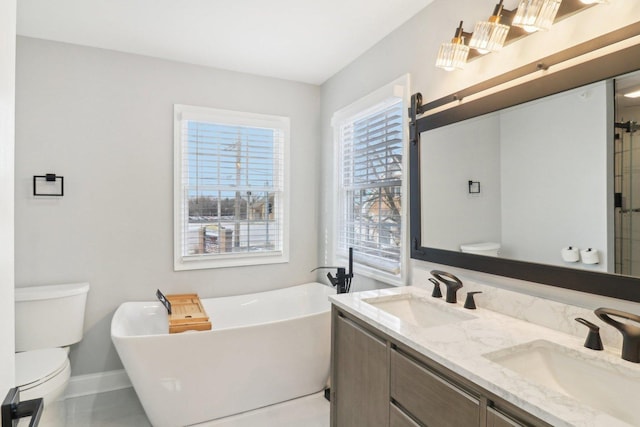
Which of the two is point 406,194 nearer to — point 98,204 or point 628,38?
point 628,38

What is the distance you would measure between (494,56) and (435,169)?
26.1 inches

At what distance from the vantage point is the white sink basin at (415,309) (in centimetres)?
182

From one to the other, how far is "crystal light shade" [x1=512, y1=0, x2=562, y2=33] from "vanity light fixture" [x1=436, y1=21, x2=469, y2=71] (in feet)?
1.20

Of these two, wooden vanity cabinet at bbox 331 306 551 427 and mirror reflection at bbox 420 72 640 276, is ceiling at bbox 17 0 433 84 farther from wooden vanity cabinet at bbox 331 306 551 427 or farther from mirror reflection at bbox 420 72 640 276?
wooden vanity cabinet at bbox 331 306 551 427

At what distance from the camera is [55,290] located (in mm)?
2463

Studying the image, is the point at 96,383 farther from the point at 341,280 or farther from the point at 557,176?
the point at 557,176

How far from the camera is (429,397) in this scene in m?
1.29

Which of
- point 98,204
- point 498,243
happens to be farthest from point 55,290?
point 498,243

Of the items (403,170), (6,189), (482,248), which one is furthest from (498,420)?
(403,170)

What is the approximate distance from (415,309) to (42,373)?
2.18 meters

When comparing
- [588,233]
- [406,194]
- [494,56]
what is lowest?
[588,233]

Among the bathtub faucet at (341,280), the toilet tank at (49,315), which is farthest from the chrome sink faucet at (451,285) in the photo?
the toilet tank at (49,315)

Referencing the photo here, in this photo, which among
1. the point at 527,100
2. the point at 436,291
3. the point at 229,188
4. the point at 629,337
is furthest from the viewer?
the point at 229,188

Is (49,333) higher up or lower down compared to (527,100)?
lower down
